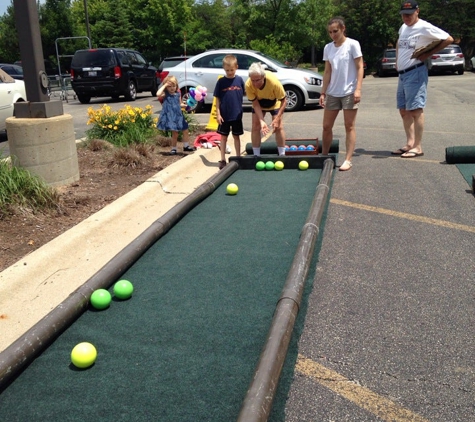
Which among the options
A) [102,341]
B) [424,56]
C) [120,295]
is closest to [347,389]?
[102,341]

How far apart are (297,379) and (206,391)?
0.50m

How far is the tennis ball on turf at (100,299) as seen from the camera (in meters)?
3.68

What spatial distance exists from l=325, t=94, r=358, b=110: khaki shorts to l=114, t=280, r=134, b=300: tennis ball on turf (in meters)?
4.43

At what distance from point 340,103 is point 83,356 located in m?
5.35

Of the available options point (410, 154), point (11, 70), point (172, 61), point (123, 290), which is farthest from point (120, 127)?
point (11, 70)

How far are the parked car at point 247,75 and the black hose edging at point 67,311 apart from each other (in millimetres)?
10051

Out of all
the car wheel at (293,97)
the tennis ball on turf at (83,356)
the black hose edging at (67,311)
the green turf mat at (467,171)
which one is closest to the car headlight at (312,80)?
the car wheel at (293,97)

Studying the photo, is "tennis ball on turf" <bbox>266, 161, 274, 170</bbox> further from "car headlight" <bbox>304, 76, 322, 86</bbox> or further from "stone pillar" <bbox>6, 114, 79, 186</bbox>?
"car headlight" <bbox>304, 76, 322, 86</bbox>

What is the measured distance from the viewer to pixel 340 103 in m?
7.35

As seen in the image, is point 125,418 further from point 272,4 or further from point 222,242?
point 272,4

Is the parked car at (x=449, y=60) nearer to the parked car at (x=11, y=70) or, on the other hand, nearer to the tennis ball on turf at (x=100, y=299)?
the parked car at (x=11, y=70)

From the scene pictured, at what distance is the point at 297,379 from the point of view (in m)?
2.95

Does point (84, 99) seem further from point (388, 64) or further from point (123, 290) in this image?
point (388, 64)

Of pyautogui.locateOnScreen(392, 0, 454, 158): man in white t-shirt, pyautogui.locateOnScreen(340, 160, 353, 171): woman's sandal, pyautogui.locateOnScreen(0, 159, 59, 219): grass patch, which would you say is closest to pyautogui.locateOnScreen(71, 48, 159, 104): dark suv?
pyautogui.locateOnScreen(392, 0, 454, 158): man in white t-shirt
